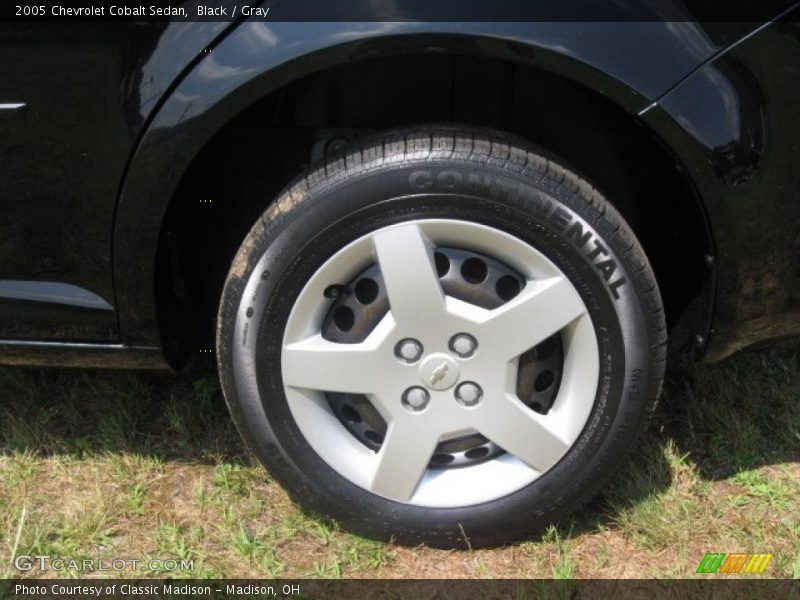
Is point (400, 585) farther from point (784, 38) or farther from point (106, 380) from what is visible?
point (784, 38)

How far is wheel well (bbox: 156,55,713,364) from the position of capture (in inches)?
81.8

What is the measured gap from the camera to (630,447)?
205cm

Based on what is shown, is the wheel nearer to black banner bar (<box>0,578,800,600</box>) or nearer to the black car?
the black car

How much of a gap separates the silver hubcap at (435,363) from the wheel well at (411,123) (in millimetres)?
307

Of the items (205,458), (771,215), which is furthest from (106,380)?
(771,215)

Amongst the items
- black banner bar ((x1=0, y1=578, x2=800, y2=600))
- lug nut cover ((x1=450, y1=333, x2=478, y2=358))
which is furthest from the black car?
black banner bar ((x1=0, y1=578, x2=800, y2=600))

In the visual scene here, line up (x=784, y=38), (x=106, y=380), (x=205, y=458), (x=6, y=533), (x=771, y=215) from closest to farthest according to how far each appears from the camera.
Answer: (x=784, y=38), (x=771, y=215), (x=6, y=533), (x=205, y=458), (x=106, y=380)

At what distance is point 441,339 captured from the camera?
1968mm

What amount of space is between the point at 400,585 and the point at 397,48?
3.81 feet

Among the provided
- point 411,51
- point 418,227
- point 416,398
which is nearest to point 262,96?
point 411,51

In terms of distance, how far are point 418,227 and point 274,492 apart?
84cm

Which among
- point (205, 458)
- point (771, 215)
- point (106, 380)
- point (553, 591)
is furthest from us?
point (106, 380)

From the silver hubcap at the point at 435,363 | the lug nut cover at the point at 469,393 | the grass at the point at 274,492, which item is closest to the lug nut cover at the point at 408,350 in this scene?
the silver hubcap at the point at 435,363

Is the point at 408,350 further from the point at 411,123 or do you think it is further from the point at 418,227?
the point at 411,123
